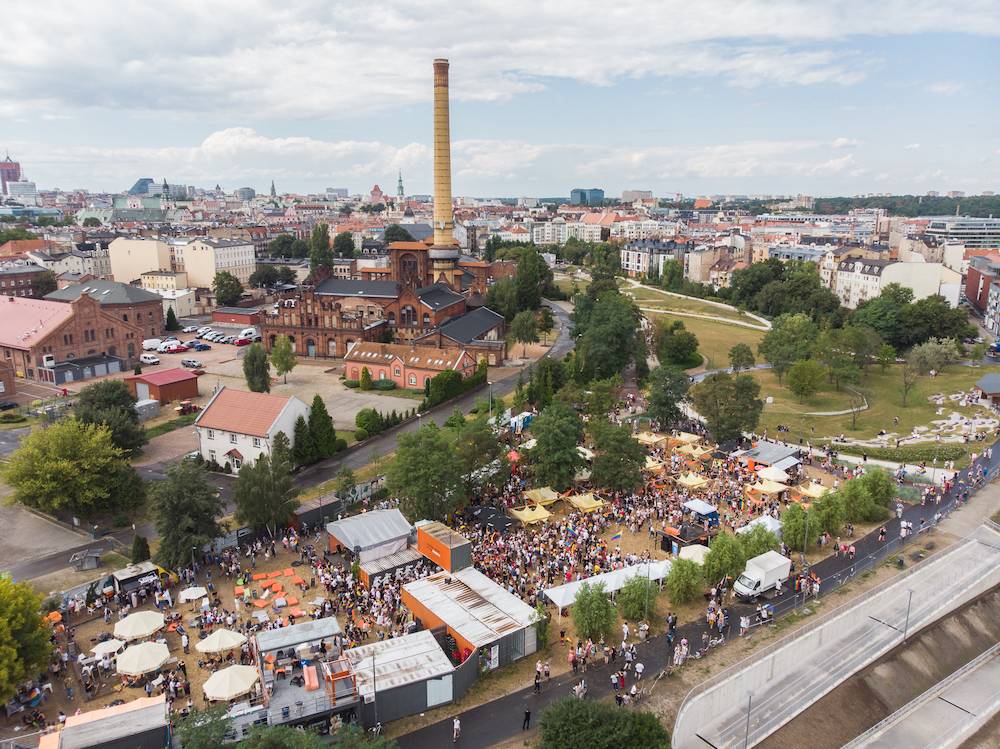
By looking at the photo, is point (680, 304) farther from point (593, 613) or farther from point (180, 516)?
point (180, 516)

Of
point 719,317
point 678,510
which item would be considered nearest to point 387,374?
point 678,510

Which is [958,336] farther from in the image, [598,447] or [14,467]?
[14,467]

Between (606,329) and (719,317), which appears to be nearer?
(606,329)

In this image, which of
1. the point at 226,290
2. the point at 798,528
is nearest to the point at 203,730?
the point at 798,528

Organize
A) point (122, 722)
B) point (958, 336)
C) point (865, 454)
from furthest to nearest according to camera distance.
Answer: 1. point (958, 336)
2. point (865, 454)
3. point (122, 722)

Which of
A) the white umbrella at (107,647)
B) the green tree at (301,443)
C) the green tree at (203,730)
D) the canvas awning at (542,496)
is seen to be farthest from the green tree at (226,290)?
the green tree at (203,730)

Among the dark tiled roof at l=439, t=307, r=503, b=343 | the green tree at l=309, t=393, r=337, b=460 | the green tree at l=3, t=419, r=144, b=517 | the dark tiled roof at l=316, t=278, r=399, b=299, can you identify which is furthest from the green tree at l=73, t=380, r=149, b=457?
the dark tiled roof at l=316, t=278, r=399, b=299
